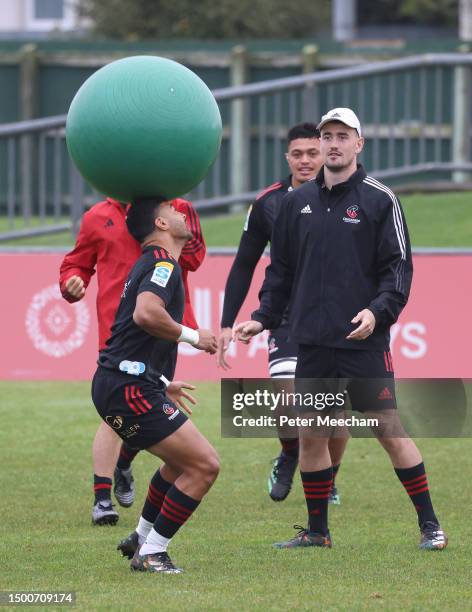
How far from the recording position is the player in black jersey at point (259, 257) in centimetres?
841

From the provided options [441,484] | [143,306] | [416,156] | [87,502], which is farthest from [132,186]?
[416,156]

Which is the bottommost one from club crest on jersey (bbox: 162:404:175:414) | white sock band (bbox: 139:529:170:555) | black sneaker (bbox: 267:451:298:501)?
black sneaker (bbox: 267:451:298:501)

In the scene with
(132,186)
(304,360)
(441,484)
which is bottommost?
(441,484)

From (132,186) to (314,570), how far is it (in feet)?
6.52

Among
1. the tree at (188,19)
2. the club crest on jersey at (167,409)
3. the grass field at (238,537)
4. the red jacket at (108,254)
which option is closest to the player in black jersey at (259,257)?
the grass field at (238,537)

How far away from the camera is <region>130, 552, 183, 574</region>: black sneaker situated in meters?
6.62

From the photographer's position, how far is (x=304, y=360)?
7277 mm

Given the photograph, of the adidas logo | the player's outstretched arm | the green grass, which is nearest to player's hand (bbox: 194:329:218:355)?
the player's outstretched arm

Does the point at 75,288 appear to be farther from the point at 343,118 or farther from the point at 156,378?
the point at 343,118

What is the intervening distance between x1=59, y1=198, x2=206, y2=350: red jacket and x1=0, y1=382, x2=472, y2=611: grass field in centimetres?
121

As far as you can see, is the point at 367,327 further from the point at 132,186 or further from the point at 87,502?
the point at 87,502

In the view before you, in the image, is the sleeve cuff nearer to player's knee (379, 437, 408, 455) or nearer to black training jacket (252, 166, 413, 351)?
black training jacket (252, 166, 413, 351)

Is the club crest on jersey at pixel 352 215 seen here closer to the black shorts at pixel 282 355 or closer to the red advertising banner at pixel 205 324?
the black shorts at pixel 282 355

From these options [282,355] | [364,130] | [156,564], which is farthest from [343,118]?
[364,130]
